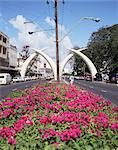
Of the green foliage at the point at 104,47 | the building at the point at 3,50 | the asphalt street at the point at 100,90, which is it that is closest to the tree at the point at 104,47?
the green foliage at the point at 104,47

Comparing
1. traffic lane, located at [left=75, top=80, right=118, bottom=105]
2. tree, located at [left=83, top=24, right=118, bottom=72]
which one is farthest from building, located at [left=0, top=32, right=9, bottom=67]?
traffic lane, located at [left=75, top=80, right=118, bottom=105]

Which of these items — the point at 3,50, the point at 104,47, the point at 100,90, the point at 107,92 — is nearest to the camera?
the point at 107,92

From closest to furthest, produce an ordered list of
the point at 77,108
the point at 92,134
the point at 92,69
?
the point at 92,134 < the point at 77,108 < the point at 92,69

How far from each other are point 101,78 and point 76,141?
3098 inches

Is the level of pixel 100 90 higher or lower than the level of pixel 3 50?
lower

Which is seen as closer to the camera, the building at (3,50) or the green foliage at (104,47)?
the green foliage at (104,47)

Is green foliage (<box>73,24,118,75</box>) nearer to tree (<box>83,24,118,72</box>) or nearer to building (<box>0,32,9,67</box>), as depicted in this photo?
tree (<box>83,24,118,72</box>)

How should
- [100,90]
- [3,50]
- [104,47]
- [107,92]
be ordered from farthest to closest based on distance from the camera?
[3,50]
[104,47]
[100,90]
[107,92]

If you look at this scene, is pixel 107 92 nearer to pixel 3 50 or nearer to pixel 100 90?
pixel 100 90

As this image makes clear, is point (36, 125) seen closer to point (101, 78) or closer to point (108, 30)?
point (101, 78)

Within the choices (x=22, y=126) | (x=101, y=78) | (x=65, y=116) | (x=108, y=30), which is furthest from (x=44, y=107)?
(x=108, y=30)

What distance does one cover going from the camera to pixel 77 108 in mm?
7617

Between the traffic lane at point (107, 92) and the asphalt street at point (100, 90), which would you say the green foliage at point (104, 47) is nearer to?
the asphalt street at point (100, 90)

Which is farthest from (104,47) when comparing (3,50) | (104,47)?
(3,50)
